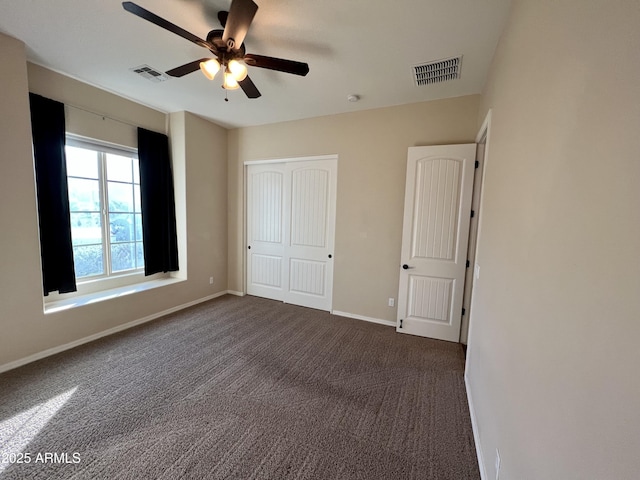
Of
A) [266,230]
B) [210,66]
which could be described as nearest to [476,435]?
[210,66]

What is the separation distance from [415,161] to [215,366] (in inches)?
119

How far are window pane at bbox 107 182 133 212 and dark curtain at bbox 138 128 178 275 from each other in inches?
7.8

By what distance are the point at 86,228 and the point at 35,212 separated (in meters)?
0.65

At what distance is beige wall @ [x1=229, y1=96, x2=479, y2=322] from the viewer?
2.95m

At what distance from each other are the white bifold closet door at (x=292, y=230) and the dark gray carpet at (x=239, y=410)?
3.64ft

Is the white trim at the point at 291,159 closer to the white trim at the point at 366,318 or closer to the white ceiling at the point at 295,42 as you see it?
the white ceiling at the point at 295,42

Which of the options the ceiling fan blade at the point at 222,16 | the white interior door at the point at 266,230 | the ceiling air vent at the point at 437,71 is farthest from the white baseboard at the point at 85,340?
the ceiling air vent at the point at 437,71

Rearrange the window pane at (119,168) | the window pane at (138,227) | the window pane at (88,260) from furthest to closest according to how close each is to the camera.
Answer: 1. the window pane at (138,227)
2. the window pane at (119,168)
3. the window pane at (88,260)

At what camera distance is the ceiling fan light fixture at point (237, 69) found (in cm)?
183

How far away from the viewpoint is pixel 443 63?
2248mm

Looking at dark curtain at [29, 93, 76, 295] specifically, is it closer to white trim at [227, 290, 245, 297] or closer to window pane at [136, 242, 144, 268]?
window pane at [136, 242, 144, 268]

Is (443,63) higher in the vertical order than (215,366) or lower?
higher

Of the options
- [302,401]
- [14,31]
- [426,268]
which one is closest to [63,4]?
[14,31]

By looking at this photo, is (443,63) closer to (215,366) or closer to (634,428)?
(634,428)
